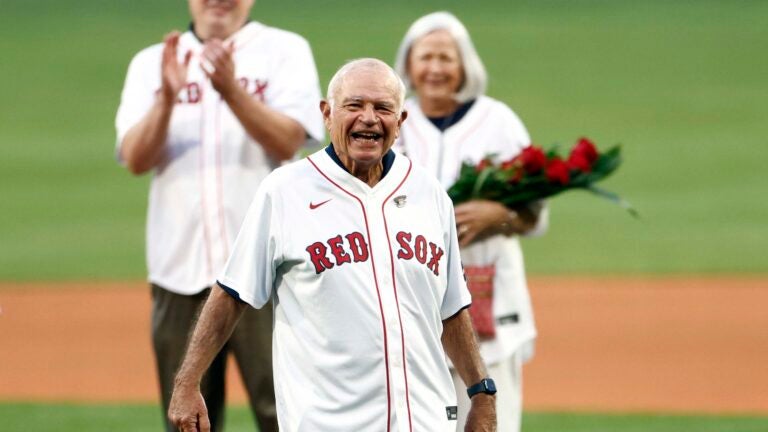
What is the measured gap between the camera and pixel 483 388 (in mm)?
4844

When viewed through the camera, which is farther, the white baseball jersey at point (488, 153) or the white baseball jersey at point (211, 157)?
the white baseball jersey at point (488, 153)

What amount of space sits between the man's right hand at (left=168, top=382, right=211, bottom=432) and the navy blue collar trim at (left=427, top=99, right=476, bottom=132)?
2329mm

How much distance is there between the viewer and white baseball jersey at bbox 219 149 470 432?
456 cm

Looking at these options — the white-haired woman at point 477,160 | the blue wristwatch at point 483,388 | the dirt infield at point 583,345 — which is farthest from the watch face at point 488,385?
the dirt infield at point 583,345

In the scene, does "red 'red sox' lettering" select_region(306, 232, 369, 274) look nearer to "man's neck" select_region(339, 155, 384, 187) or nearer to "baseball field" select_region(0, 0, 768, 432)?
"man's neck" select_region(339, 155, 384, 187)

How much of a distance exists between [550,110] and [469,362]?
20.8 m

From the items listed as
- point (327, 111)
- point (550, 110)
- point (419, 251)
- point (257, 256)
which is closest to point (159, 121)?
point (327, 111)

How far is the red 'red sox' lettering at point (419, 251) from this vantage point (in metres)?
4.62

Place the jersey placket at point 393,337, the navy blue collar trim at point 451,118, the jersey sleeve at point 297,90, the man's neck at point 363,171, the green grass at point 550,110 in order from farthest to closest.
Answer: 1. the green grass at point 550,110
2. the navy blue collar trim at point 451,118
3. the jersey sleeve at point 297,90
4. the man's neck at point 363,171
5. the jersey placket at point 393,337

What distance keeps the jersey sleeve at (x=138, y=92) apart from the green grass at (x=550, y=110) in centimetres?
999

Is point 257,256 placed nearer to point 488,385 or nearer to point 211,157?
point 488,385

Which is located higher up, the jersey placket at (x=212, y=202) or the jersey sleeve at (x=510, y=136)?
the jersey sleeve at (x=510, y=136)

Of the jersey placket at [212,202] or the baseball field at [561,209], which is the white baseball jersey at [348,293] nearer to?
the jersey placket at [212,202]

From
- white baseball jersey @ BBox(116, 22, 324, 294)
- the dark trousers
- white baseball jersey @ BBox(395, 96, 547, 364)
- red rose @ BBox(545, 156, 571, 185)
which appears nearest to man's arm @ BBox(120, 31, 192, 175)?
white baseball jersey @ BBox(116, 22, 324, 294)
